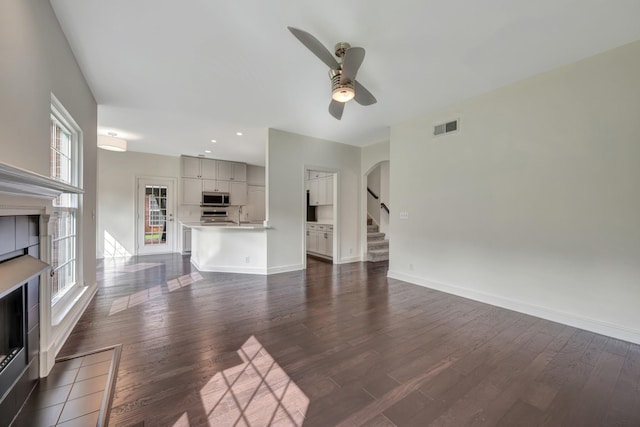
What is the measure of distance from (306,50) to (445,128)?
2.43 metres

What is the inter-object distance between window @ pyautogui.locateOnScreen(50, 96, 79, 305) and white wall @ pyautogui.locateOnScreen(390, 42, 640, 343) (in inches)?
178

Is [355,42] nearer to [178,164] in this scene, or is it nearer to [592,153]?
[592,153]

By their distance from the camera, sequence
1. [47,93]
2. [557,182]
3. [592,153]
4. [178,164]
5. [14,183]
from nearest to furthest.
→ [14,183] → [47,93] → [592,153] → [557,182] → [178,164]

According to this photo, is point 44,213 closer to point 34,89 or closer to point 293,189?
point 34,89

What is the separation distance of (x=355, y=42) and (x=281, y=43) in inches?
27.4

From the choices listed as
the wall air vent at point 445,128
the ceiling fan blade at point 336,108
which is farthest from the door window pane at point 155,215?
the wall air vent at point 445,128

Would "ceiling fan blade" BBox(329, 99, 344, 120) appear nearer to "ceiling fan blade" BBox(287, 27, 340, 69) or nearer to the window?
"ceiling fan blade" BBox(287, 27, 340, 69)

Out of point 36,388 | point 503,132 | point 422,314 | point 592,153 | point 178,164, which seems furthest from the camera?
point 178,164

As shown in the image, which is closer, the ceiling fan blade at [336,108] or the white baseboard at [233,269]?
the ceiling fan blade at [336,108]

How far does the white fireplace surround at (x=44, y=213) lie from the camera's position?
4.15 ft

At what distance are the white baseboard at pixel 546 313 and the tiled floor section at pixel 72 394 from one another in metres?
3.91

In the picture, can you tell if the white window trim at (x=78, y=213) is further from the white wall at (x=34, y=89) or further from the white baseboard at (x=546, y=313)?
the white baseboard at (x=546, y=313)

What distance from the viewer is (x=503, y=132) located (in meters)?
3.25

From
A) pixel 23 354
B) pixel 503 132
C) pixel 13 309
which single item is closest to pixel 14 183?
pixel 13 309
